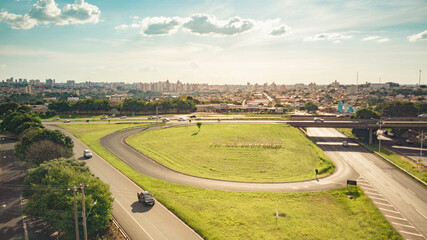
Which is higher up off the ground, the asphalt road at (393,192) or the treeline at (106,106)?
the treeline at (106,106)

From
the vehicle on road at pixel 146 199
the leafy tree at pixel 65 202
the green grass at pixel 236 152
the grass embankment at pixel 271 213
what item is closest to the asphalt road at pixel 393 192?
the grass embankment at pixel 271 213

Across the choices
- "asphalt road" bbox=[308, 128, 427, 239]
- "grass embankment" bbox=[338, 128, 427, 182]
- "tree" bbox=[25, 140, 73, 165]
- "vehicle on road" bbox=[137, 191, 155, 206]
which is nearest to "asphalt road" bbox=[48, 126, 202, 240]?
"vehicle on road" bbox=[137, 191, 155, 206]

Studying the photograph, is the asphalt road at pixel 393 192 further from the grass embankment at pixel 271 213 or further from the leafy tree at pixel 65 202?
the leafy tree at pixel 65 202

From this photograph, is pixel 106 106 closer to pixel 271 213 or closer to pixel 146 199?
pixel 146 199

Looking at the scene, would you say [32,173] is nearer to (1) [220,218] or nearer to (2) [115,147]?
(1) [220,218]

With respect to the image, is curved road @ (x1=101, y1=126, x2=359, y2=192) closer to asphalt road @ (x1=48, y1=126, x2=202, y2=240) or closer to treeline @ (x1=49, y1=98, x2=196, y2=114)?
asphalt road @ (x1=48, y1=126, x2=202, y2=240)

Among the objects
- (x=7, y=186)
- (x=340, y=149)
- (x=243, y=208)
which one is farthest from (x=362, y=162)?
(x=7, y=186)

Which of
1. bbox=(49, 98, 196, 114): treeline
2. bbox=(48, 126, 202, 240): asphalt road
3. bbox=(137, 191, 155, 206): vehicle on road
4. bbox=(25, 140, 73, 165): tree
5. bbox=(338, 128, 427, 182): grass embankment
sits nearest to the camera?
bbox=(48, 126, 202, 240): asphalt road
